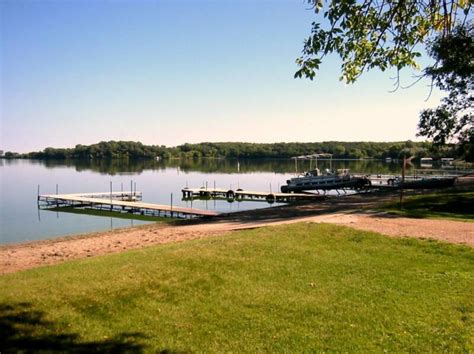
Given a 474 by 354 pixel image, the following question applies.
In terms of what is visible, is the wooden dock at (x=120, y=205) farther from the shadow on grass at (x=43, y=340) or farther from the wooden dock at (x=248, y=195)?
the shadow on grass at (x=43, y=340)

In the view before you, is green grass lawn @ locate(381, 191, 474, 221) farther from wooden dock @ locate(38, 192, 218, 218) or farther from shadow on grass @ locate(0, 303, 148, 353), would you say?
shadow on grass @ locate(0, 303, 148, 353)

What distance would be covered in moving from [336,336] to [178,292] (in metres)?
3.27

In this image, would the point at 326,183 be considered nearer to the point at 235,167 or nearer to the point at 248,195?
the point at 248,195

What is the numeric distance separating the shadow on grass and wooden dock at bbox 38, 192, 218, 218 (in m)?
26.2

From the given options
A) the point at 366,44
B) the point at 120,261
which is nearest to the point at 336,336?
the point at 366,44

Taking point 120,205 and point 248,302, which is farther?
point 120,205

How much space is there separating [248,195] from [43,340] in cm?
4352

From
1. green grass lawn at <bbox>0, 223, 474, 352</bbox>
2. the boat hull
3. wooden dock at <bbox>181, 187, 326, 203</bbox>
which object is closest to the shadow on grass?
green grass lawn at <bbox>0, 223, 474, 352</bbox>

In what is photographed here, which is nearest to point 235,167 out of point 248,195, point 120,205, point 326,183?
point 326,183

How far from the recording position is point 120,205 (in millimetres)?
40375

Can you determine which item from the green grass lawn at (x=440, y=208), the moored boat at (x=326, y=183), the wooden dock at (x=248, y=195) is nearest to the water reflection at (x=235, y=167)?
the moored boat at (x=326, y=183)

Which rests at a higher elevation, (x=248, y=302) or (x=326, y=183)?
(x=248, y=302)

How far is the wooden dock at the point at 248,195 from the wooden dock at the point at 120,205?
23.4 feet

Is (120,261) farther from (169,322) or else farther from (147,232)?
(147,232)
